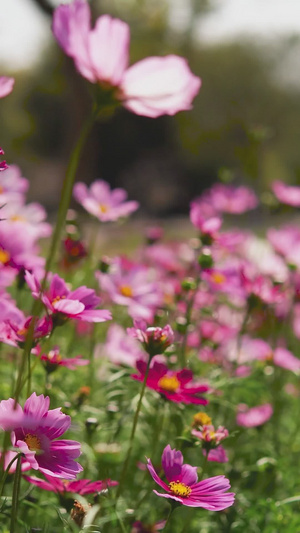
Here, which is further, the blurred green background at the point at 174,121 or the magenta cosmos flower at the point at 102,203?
the blurred green background at the point at 174,121

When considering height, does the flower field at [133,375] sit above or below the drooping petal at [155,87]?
below

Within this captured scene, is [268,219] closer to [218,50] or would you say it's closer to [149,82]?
[149,82]

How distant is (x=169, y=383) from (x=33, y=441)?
22 cm

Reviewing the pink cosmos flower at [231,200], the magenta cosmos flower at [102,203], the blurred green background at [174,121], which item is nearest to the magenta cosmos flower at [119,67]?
the magenta cosmos flower at [102,203]

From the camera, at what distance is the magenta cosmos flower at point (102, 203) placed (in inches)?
50.9

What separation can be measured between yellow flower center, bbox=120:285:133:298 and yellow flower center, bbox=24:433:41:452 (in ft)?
1.77

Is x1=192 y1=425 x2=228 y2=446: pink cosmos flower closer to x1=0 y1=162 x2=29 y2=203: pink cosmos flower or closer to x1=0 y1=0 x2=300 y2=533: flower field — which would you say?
x1=0 y1=0 x2=300 y2=533: flower field

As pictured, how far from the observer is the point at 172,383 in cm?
77

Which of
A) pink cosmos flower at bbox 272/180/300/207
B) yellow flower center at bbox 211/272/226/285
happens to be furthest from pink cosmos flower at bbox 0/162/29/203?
pink cosmos flower at bbox 272/180/300/207

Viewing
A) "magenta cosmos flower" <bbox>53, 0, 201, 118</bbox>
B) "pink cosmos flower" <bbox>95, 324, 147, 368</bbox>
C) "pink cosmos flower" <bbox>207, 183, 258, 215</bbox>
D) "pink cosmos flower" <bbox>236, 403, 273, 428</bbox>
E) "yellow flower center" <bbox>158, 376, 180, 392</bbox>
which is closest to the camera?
"magenta cosmos flower" <bbox>53, 0, 201, 118</bbox>

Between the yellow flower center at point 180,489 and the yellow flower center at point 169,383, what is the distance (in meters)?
0.13

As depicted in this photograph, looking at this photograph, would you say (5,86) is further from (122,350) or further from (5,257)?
(122,350)

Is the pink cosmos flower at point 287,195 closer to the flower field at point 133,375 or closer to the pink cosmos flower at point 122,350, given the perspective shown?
the flower field at point 133,375

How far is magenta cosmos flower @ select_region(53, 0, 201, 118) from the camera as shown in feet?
1.68
